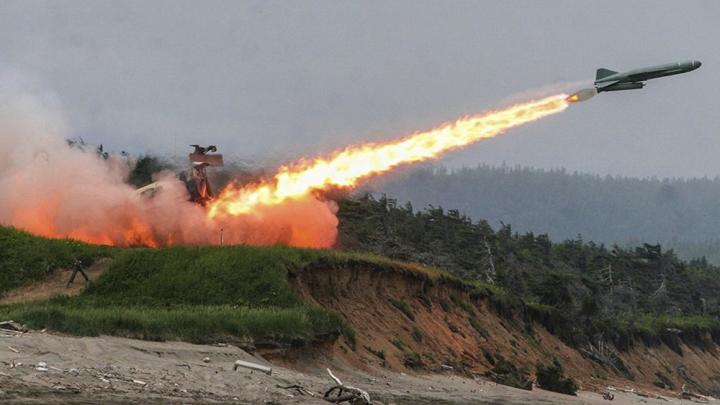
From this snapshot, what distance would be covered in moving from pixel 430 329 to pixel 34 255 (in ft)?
58.6

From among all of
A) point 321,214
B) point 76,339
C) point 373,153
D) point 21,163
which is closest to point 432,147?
point 373,153

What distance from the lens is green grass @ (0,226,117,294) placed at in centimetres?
4197

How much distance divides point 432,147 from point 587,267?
62197 mm

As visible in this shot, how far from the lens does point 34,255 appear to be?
4316cm

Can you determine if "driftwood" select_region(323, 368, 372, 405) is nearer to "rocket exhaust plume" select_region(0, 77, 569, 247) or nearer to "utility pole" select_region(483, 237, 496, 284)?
"rocket exhaust plume" select_region(0, 77, 569, 247)

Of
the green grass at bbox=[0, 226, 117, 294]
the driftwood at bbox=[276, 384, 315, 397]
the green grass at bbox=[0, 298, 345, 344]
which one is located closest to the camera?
the driftwood at bbox=[276, 384, 315, 397]

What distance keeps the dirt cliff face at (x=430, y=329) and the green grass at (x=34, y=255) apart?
32.0 feet

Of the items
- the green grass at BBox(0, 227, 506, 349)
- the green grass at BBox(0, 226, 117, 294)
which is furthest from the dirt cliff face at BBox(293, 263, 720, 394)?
the green grass at BBox(0, 226, 117, 294)

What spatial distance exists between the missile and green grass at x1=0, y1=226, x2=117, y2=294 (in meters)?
22.4

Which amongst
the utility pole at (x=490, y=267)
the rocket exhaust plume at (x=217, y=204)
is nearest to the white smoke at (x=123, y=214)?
the rocket exhaust plume at (x=217, y=204)

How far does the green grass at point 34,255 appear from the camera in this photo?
42.0 meters

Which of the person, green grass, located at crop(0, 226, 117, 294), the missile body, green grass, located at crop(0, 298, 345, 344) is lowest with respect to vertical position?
green grass, located at crop(0, 298, 345, 344)

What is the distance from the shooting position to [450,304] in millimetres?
52719

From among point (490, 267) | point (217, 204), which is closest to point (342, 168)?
point (217, 204)
